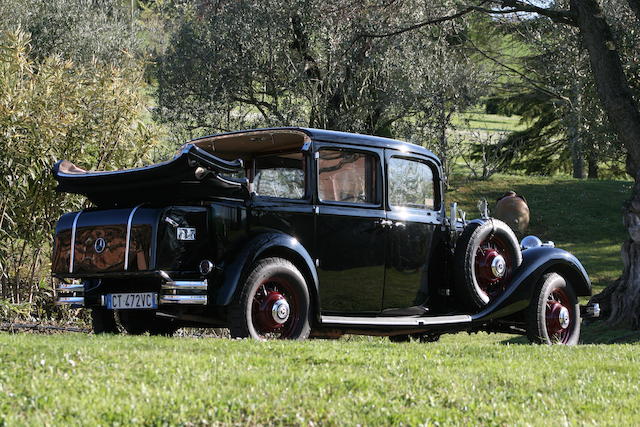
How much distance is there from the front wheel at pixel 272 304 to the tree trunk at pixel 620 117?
7.56 m

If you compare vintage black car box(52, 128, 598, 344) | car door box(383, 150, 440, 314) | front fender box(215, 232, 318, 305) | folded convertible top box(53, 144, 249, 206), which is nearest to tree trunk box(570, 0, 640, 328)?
vintage black car box(52, 128, 598, 344)

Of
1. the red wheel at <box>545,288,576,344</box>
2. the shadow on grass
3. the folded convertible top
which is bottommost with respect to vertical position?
the shadow on grass

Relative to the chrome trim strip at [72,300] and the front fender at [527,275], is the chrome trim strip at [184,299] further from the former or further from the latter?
the front fender at [527,275]

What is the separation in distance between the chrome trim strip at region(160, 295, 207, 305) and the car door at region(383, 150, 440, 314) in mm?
2260

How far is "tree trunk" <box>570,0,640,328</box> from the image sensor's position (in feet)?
46.2

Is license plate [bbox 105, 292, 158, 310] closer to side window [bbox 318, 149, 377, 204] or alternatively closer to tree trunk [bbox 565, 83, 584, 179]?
side window [bbox 318, 149, 377, 204]

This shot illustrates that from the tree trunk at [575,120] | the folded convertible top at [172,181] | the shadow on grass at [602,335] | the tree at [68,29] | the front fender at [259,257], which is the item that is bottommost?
the shadow on grass at [602,335]

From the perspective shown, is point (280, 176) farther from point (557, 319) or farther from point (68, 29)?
point (68, 29)

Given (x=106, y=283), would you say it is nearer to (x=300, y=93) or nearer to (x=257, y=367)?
(x=257, y=367)

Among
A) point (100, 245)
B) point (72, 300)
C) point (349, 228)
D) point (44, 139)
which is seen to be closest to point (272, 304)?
point (349, 228)

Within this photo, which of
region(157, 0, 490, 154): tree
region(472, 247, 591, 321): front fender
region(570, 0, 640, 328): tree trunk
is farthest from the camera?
region(157, 0, 490, 154): tree

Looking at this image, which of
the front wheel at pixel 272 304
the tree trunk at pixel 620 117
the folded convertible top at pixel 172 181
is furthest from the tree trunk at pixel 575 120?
the folded convertible top at pixel 172 181

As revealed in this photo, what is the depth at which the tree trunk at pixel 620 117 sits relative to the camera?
1408 cm

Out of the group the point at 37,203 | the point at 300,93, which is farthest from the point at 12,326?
the point at 300,93
